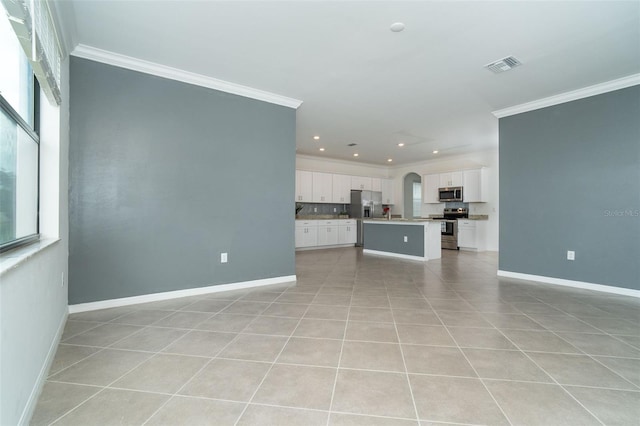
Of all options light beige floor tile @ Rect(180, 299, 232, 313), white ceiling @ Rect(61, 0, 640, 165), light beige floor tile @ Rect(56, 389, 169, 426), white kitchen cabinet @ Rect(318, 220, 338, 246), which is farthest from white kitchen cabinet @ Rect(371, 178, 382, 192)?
light beige floor tile @ Rect(56, 389, 169, 426)

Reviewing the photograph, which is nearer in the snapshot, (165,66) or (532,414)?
(532,414)

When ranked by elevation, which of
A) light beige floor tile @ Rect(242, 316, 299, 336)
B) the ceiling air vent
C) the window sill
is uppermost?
the ceiling air vent

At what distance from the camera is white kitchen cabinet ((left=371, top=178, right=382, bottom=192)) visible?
9.20 meters

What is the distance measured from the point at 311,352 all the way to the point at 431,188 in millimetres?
7490

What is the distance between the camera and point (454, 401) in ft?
4.91

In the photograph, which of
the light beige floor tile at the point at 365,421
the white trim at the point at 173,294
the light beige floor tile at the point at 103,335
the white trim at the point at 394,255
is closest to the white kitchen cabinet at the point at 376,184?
the white trim at the point at 394,255

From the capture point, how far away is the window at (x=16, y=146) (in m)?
1.46

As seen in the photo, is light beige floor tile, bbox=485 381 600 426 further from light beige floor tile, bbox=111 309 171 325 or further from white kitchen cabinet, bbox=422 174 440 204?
white kitchen cabinet, bbox=422 174 440 204

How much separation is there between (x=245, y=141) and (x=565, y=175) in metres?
4.45

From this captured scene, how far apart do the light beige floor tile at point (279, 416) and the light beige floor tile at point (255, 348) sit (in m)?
0.50

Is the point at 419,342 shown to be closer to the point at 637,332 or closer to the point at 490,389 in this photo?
the point at 490,389

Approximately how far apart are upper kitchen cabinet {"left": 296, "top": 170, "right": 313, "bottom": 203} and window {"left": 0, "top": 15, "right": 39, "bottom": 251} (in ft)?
18.9

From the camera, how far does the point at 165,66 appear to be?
125 inches

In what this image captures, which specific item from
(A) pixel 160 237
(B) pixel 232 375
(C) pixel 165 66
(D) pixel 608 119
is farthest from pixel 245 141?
(D) pixel 608 119
